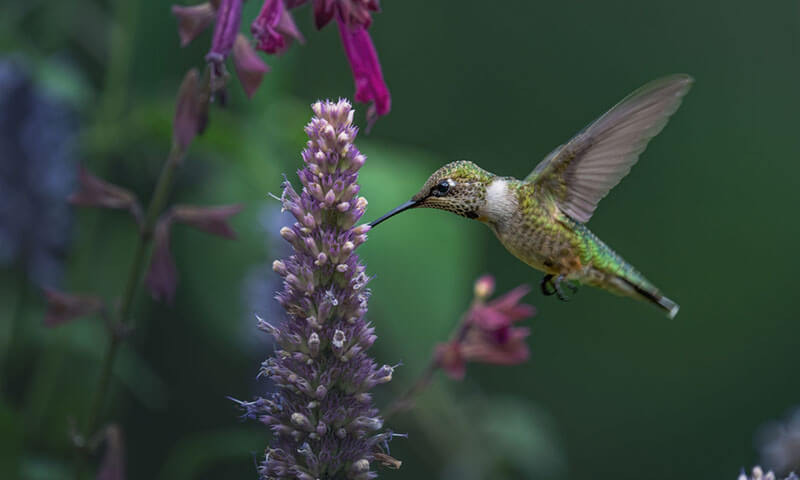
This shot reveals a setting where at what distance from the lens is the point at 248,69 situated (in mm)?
935

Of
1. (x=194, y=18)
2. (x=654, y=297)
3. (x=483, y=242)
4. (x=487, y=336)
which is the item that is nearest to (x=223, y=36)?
(x=194, y=18)

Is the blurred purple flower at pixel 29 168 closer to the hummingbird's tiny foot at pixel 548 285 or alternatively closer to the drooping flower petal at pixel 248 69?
the drooping flower petal at pixel 248 69

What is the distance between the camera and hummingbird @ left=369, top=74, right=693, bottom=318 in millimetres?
1025

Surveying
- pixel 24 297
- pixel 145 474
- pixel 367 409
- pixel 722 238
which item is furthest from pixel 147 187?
pixel 722 238

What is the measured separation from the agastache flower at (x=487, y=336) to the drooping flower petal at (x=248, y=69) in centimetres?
34

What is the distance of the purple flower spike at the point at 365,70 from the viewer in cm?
94

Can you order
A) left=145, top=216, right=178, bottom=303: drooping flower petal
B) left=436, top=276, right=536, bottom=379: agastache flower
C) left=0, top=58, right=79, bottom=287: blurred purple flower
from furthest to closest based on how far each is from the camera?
left=0, top=58, right=79, bottom=287: blurred purple flower → left=436, top=276, right=536, bottom=379: agastache flower → left=145, top=216, right=178, bottom=303: drooping flower petal

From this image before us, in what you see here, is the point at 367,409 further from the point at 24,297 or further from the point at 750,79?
the point at 750,79

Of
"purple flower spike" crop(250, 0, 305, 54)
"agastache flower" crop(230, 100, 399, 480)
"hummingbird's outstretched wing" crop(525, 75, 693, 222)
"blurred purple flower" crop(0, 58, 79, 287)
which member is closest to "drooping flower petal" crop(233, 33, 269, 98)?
"purple flower spike" crop(250, 0, 305, 54)

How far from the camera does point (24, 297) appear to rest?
1.33 m

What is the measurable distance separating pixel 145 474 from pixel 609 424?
5.09ft

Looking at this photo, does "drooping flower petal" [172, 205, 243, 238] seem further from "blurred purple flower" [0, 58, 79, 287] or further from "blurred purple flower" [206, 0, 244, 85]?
"blurred purple flower" [0, 58, 79, 287]

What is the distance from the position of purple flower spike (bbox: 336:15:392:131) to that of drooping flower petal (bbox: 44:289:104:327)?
34 cm

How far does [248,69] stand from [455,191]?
227 millimetres
